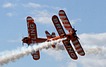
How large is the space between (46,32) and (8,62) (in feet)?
57.9

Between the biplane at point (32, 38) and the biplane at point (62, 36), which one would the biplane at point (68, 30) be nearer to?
the biplane at point (62, 36)

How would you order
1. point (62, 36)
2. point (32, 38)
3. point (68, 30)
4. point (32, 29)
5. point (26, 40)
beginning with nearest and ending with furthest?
1. point (68, 30)
2. point (62, 36)
3. point (26, 40)
4. point (32, 38)
5. point (32, 29)

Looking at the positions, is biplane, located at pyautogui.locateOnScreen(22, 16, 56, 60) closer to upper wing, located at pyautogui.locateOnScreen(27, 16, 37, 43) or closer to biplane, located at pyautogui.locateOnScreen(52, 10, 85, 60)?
upper wing, located at pyautogui.locateOnScreen(27, 16, 37, 43)

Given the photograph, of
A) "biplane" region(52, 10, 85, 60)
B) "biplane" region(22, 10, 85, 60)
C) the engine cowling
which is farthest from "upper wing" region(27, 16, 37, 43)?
"biplane" region(52, 10, 85, 60)

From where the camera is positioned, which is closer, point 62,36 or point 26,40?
point 62,36

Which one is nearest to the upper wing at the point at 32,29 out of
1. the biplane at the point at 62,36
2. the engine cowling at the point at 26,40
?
the biplane at the point at 62,36

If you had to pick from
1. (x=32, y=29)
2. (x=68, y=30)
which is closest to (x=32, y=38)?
(x=32, y=29)

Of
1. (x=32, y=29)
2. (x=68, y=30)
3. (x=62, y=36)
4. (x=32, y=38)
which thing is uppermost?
(x=32, y=29)

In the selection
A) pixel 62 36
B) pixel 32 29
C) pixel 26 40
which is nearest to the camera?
pixel 62 36

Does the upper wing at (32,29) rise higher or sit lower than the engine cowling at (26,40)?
higher

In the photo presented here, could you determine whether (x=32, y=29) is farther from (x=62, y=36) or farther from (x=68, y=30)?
(x=68, y=30)

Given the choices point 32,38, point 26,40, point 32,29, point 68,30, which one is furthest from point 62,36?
point 32,29

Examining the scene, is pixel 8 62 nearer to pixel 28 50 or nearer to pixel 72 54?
pixel 28 50

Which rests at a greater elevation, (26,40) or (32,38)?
(32,38)
